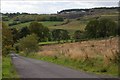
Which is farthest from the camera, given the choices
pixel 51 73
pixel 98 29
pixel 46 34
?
pixel 46 34

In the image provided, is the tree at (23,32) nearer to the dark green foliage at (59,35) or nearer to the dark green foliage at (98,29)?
the dark green foliage at (59,35)

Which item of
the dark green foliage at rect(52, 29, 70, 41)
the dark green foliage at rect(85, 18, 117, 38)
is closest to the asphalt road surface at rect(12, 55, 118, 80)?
the dark green foliage at rect(85, 18, 117, 38)

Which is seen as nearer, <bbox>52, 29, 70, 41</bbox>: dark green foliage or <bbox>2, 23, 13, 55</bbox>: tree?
<bbox>2, 23, 13, 55</bbox>: tree

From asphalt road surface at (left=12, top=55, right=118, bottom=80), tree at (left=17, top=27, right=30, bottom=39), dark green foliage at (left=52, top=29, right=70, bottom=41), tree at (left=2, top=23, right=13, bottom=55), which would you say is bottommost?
dark green foliage at (left=52, top=29, right=70, bottom=41)

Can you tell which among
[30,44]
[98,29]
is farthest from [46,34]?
[30,44]

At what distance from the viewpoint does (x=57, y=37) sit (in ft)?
470

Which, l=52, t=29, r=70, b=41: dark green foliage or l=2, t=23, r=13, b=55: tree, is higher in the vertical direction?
l=2, t=23, r=13, b=55: tree

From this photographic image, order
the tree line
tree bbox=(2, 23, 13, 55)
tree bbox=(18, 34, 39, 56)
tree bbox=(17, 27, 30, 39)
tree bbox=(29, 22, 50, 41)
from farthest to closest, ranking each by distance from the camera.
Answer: tree bbox=(29, 22, 50, 41)
tree bbox=(17, 27, 30, 39)
the tree line
tree bbox=(18, 34, 39, 56)
tree bbox=(2, 23, 13, 55)

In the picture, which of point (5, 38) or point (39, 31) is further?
point (39, 31)

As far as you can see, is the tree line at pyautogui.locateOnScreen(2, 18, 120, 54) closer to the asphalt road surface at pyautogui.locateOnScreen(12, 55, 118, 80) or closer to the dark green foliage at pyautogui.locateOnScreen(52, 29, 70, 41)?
the dark green foliage at pyautogui.locateOnScreen(52, 29, 70, 41)

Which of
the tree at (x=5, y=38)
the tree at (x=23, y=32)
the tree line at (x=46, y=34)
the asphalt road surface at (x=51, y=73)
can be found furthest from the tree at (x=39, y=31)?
the asphalt road surface at (x=51, y=73)

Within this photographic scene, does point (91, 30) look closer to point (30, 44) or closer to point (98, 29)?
point (98, 29)

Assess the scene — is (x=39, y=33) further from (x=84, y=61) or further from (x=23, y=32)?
(x=84, y=61)

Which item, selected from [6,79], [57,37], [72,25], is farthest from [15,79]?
[72,25]
